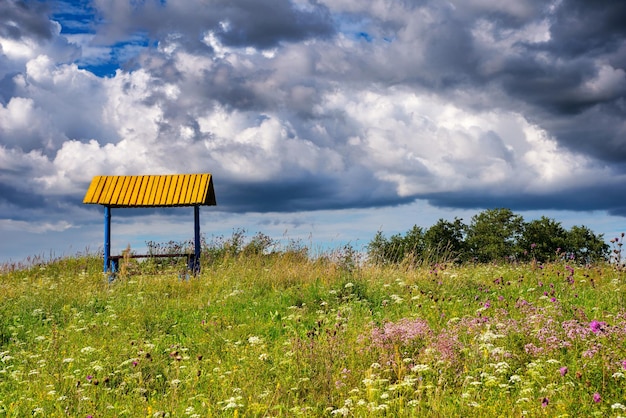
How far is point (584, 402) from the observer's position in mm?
5125

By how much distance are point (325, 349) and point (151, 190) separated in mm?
12971

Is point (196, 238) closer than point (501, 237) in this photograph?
Yes

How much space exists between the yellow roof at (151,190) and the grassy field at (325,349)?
568 centimetres

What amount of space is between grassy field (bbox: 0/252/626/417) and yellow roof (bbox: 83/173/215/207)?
568 centimetres

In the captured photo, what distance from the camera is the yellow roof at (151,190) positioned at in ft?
59.4

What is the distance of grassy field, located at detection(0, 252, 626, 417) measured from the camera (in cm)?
562

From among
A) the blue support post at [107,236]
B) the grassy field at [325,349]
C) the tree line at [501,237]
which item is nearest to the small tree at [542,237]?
the tree line at [501,237]

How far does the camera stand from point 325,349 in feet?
22.7

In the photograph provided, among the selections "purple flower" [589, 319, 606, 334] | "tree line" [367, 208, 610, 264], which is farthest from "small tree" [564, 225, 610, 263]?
"purple flower" [589, 319, 606, 334]

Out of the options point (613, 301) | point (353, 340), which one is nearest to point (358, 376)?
point (353, 340)

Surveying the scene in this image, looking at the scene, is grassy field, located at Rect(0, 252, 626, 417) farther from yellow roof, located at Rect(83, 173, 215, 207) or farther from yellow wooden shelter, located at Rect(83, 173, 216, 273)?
yellow roof, located at Rect(83, 173, 215, 207)

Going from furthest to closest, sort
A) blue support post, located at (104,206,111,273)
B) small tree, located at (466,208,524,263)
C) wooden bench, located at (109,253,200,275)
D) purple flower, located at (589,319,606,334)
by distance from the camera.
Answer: small tree, located at (466,208,524,263)
blue support post, located at (104,206,111,273)
wooden bench, located at (109,253,200,275)
purple flower, located at (589,319,606,334)

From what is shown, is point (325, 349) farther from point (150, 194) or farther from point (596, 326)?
point (150, 194)

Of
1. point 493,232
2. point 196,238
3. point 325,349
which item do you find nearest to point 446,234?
point 493,232
